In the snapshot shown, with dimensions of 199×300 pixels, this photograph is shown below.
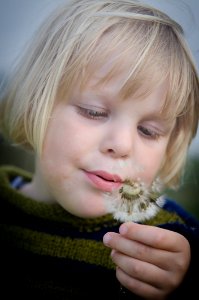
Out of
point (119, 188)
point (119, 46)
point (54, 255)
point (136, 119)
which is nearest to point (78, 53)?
point (119, 46)

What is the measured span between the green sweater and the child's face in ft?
0.30

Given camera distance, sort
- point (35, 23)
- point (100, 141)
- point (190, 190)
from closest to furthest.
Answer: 1. point (100, 141)
2. point (35, 23)
3. point (190, 190)

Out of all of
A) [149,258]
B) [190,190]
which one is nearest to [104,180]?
[149,258]

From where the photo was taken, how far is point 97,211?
96cm

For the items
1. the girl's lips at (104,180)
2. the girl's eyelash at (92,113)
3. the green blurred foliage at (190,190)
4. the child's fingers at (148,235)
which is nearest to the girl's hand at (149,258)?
the child's fingers at (148,235)

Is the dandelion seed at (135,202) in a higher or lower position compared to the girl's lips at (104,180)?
higher

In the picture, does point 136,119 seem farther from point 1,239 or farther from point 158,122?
point 1,239

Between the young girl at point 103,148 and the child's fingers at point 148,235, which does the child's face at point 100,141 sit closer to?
the young girl at point 103,148

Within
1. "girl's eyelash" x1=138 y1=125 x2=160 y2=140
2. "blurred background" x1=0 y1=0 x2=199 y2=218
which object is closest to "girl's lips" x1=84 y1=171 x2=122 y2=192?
"girl's eyelash" x1=138 y1=125 x2=160 y2=140

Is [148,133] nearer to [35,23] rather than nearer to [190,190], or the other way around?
[35,23]

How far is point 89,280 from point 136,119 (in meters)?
0.36

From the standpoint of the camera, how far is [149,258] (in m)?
0.82

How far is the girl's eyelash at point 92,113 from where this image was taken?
2.95ft

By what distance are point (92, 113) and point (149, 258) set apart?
0.96ft
